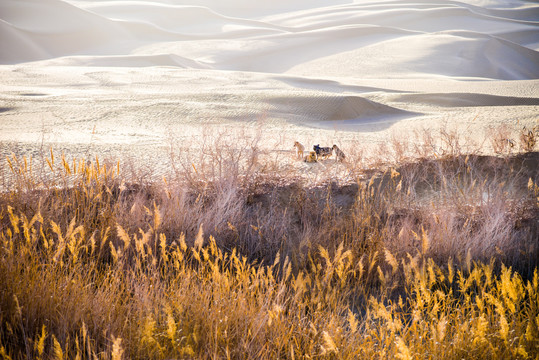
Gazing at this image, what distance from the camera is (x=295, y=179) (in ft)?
9.11

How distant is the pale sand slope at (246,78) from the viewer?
177 inches

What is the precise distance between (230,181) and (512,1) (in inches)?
2015

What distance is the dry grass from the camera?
1254mm

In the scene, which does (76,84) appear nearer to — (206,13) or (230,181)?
(230,181)

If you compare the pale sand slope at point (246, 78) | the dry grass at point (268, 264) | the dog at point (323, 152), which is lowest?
the dry grass at point (268, 264)

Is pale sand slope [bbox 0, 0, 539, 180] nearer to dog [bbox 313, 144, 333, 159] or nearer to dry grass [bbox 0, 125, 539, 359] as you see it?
dog [bbox 313, 144, 333, 159]

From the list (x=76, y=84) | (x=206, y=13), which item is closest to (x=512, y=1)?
(x=206, y=13)

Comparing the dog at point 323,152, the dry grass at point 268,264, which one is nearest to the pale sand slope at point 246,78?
the dog at point 323,152

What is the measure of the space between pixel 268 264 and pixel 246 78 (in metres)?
7.72

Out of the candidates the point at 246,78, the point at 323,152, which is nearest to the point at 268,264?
the point at 323,152

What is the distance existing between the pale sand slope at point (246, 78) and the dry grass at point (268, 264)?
0.56 meters

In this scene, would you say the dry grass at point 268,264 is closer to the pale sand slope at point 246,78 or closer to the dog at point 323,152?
the dog at point 323,152

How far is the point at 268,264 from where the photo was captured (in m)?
2.14

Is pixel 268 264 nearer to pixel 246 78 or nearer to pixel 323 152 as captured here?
pixel 323 152
